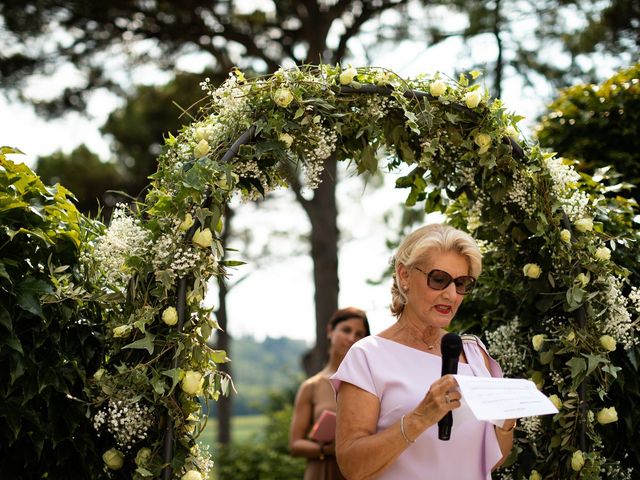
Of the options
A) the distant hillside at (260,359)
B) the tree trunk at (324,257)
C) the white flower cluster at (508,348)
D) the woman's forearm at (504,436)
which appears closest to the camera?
the woman's forearm at (504,436)

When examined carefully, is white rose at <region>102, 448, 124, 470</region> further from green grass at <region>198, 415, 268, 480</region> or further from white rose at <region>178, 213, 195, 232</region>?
white rose at <region>178, 213, 195, 232</region>

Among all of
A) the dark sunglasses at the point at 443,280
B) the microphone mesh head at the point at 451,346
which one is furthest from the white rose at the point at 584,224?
the microphone mesh head at the point at 451,346

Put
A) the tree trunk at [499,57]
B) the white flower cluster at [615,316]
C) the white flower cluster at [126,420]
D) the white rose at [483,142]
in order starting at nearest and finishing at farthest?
1. the white flower cluster at [126,420]
2. the white rose at [483,142]
3. the white flower cluster at [615,316]
4. the tree trunk at [499,57]

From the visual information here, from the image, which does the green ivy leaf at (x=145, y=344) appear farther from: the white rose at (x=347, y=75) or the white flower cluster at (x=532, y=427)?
the white flower cluster at (x=532, y=427)

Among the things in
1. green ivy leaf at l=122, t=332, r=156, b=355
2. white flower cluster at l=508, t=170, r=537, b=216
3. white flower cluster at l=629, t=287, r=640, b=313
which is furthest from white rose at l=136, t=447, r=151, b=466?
white flower cluster at l=629, t=287, r=640, b=313

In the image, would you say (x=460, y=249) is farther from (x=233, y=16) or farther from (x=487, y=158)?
(x=233, y=16)

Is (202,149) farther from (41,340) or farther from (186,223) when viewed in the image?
(41,340)

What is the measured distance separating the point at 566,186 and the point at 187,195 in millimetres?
1838

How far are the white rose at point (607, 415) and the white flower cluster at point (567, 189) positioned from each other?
876mm

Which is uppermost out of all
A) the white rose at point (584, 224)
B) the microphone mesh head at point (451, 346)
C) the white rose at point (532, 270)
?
the white rose at point (584, 224)

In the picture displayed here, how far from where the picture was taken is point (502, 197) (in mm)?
3629

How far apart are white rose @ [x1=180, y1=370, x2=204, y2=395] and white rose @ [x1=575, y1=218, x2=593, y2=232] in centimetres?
188

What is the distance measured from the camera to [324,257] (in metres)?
10.1

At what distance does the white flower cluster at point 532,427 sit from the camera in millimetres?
3594
